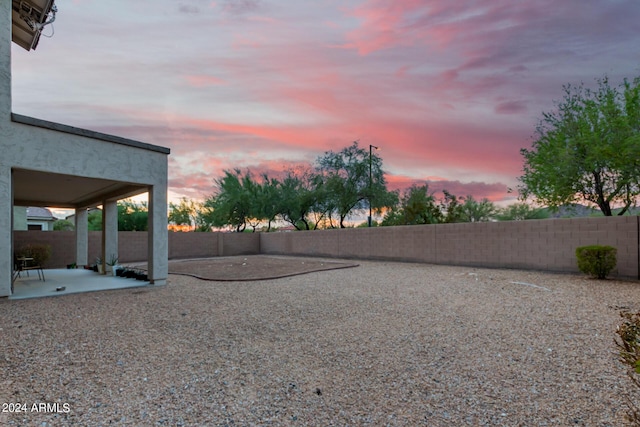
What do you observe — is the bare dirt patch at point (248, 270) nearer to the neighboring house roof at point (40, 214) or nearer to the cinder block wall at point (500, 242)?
the cinder block wall at point (500, 242)

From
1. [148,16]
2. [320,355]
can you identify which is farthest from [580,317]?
[148,16]

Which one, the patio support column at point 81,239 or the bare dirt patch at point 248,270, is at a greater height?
the patio support column at point 81,239

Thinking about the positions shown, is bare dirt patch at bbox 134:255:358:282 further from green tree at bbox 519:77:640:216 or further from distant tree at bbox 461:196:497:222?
distant tree at bbox 461:196:497:222

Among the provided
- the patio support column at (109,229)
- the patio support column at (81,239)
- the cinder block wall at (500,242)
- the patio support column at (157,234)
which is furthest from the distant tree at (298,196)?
the patio support column at (157,234)

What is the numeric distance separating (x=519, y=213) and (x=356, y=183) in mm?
18594

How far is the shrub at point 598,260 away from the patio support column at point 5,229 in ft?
45.4

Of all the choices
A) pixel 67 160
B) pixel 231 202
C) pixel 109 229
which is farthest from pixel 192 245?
pixel 67 160

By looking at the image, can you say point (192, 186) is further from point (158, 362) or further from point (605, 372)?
point (605, 372)

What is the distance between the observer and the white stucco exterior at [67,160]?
6867 millimetres

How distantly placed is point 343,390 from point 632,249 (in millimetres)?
10337

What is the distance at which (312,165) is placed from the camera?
29062 millimetres

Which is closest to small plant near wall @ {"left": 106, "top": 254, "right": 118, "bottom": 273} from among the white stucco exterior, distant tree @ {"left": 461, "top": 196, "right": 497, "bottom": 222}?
the white stucco exterior

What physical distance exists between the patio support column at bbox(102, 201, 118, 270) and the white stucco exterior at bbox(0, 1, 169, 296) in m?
2.68

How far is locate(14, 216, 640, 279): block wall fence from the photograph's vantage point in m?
9.88
